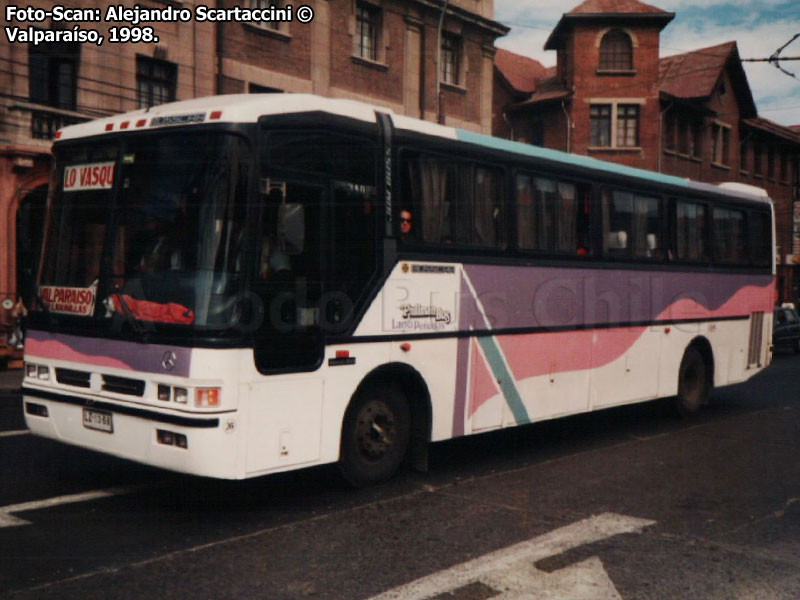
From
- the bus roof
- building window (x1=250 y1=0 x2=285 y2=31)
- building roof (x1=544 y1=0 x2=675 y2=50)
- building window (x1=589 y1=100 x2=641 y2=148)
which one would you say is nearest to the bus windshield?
the bus roof

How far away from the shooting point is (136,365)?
21.1 feet

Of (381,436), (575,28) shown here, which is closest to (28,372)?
(381,436)

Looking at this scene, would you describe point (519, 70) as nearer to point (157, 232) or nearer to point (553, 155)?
point (553, 155)

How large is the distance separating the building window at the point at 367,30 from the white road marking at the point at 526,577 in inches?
883

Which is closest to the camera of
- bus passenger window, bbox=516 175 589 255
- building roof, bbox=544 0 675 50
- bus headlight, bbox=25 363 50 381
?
bus headlight, bbox=25 363 50 381

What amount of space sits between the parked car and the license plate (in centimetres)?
2335

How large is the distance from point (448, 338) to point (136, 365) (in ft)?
9.47

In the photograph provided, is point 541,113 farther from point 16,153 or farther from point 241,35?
point 16,153

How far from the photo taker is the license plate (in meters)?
6.61

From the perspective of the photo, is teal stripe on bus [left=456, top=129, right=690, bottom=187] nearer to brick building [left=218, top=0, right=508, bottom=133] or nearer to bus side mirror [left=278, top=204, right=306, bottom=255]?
bus side mirror [left=278, top=204, right=306, bottom=255]

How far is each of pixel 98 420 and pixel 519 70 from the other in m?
43.3

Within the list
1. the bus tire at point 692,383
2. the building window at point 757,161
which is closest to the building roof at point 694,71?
the building window at point 757,161

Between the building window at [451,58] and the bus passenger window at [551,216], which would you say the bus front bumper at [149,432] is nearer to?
the bus passenger window at [551,216]

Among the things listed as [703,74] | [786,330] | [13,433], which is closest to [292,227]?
[13,433]
